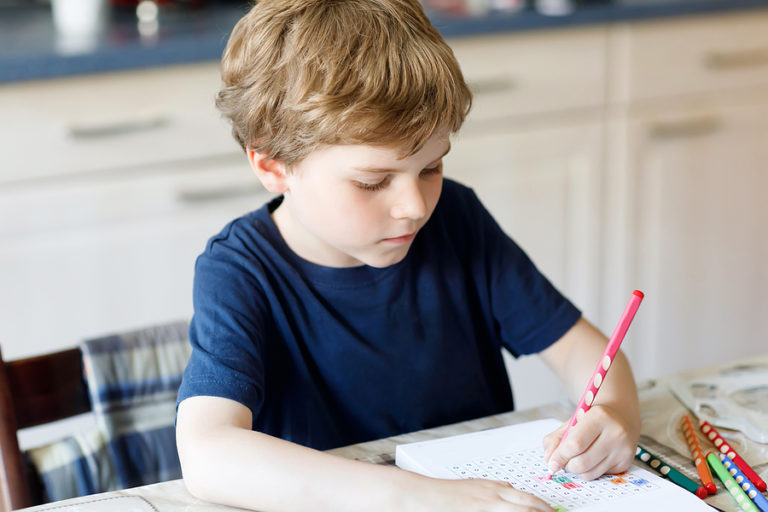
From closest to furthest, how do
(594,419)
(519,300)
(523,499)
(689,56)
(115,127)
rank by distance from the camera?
(523,499)
(594,419)
(519,300)
(115,127)
(689,56)

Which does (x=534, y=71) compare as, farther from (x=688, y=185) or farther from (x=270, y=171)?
(x=270, y=171)

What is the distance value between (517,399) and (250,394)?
1200 millimetres

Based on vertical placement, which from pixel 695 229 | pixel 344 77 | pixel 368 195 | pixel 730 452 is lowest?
pixel 695 229

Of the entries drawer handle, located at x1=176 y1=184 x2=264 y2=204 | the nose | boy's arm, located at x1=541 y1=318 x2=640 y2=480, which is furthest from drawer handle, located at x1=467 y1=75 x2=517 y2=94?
the nose

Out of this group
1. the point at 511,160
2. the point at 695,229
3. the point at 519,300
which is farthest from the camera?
the point at 695,229

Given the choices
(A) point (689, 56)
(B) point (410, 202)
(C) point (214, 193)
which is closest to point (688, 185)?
(A) point (689, 56)

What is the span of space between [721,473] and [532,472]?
15cm

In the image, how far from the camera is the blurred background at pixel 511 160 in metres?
1.48

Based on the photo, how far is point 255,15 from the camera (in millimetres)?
854

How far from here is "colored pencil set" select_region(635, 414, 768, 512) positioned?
0.69m

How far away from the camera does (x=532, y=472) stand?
28.0 inches

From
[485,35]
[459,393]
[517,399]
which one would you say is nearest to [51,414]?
[459,393]

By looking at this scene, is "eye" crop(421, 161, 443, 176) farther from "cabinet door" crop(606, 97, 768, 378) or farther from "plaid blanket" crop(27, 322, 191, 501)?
"cabinet door" crop(606, 97, 768, 378)

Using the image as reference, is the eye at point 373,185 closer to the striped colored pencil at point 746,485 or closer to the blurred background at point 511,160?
the striped colored pencil at point 746,485
